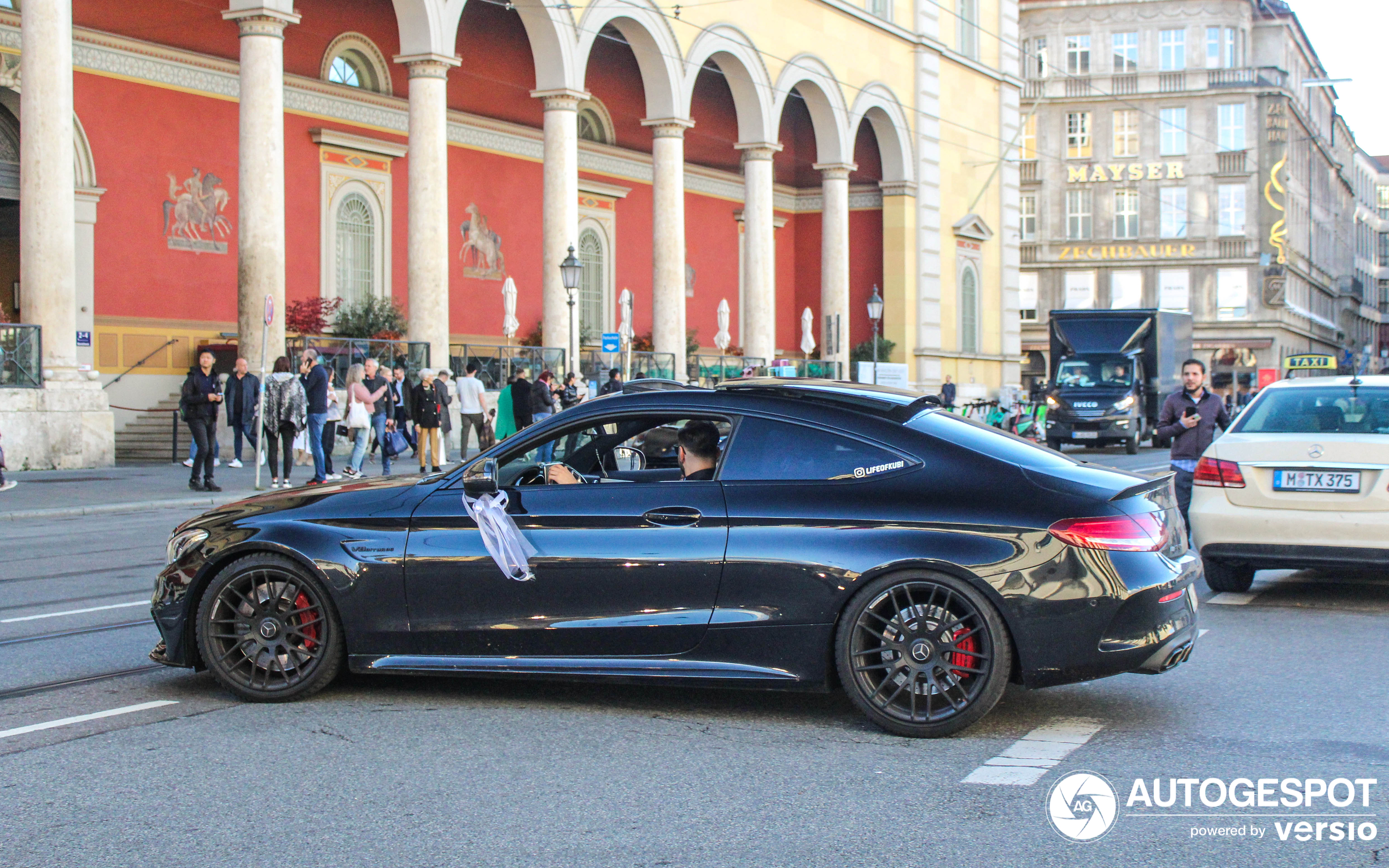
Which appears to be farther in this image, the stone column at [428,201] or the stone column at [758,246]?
the stone column at [758,246]

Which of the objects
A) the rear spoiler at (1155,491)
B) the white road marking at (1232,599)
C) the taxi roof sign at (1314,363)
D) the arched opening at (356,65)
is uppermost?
the arched opening at (356,65)

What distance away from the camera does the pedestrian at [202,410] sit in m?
18.3

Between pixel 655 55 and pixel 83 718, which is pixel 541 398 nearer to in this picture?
pixel 655 55

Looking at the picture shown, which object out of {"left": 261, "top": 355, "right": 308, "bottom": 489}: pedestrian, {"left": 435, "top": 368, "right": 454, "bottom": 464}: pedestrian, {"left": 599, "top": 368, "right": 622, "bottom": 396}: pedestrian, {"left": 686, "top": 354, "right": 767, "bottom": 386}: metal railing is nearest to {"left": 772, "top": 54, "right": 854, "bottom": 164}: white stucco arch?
{"left": 686, "top": 354, "right": 767, "bottom": 386}: metal railing

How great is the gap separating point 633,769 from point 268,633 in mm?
2023

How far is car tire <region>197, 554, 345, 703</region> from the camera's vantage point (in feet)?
20.9

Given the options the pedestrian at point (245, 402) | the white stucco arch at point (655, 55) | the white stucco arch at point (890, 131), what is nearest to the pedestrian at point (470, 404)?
the pedestrian at point (245, 402)

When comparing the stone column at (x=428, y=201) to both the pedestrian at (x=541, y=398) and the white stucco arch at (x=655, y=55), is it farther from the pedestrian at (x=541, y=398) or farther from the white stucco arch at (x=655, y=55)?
the white stucco arch at (x=655, y=55)

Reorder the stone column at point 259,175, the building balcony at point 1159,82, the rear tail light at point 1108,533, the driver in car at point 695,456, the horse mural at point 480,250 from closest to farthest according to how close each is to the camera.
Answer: the rear tail light at point 1108,533, the driver in car at point 695,456, the stone column at point 259,175, the horse mural at point 480,250, the building balcony at point 1159,82

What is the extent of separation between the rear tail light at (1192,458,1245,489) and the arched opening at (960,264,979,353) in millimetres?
37073

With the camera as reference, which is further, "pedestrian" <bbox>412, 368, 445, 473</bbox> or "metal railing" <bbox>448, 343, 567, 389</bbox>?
"metal railing" <bbox>448, 343, 567, 389</bbox>

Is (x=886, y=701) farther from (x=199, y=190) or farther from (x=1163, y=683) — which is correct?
(x=199, y=190)

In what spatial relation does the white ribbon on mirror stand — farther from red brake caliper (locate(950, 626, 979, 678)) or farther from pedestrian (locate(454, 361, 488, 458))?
pedestrian (locate(454, 361, 488, 458))

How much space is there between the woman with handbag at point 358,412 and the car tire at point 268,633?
575 inches
